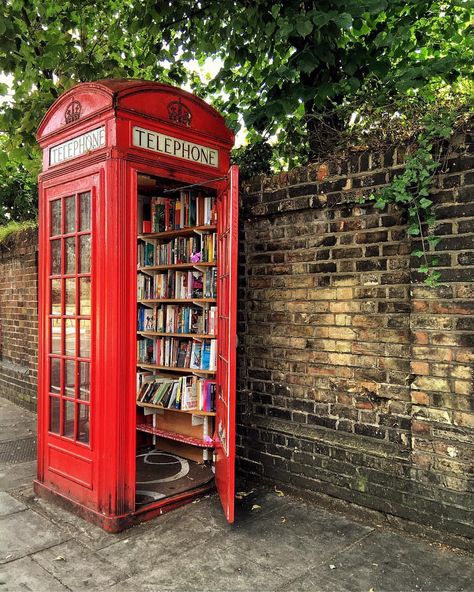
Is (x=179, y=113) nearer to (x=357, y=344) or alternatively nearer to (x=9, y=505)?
(x=357, y=344)

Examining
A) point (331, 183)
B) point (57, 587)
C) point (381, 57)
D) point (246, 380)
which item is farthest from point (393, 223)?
point (57, 587)

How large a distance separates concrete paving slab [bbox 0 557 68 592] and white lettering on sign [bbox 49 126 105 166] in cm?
302

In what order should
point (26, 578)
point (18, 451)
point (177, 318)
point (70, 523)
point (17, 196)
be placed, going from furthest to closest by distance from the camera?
1. point (17, 196)
2. point (18, 451)
3. point (177, 318)
4. point (70, 523)
5. point (26, 578)

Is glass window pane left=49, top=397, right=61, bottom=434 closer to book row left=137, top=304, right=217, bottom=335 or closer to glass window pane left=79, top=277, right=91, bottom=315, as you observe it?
glass window pane left=79, top=277, right=91, bottom=315

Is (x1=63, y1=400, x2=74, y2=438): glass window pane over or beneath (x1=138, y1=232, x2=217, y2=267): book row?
beneath

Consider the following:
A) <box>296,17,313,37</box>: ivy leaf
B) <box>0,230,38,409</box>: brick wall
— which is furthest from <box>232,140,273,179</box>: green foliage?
<box>0,230,38,409</box>: brick wall

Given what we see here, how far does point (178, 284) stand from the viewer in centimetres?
498

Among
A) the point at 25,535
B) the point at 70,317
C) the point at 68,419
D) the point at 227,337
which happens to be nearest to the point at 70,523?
the point at 25,535

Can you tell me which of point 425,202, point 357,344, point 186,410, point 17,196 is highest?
point 17,196

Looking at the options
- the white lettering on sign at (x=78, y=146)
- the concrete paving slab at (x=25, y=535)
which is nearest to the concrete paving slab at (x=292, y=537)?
the concrete paving slab at (x=25, y=535)

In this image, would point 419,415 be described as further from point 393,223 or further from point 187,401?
point 187,401

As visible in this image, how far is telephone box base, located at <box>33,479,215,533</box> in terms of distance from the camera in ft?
11.9

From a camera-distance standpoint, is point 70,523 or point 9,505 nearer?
point 70,523

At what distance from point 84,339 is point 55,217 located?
116 cm
